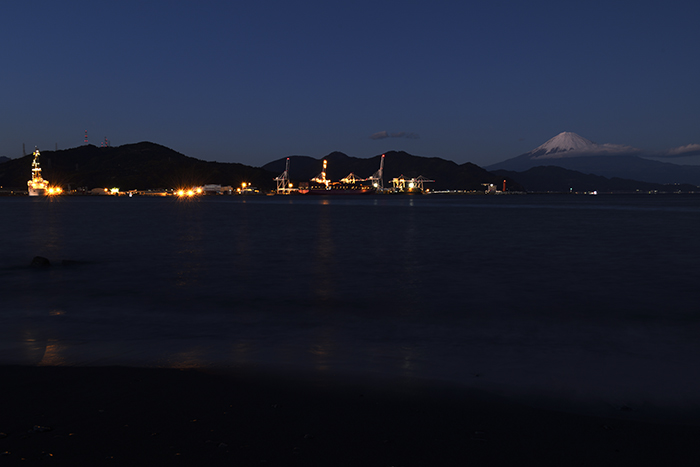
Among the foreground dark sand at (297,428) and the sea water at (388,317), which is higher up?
the foreground dark sand at (297,428)

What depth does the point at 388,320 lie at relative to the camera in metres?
11.1

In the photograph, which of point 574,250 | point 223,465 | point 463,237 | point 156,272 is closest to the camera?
point 223,465

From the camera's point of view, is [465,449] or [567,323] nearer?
[465,449]

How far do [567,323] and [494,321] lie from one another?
1.48 metres

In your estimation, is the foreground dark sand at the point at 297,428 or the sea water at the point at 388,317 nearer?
the foreground dark sand at the point at 297,428

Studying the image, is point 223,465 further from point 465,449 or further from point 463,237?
point 463,237

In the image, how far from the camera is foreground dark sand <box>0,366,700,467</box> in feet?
14.5

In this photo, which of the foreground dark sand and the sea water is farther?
the sea water

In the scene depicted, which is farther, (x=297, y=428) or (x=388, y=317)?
(x=388, y=317)

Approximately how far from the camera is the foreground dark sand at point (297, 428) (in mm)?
4434

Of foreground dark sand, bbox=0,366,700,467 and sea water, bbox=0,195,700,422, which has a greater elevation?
foreground dark sand, bbox=0,366,700,467

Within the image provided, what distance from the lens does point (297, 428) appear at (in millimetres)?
5004

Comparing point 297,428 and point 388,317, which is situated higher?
point 297,428

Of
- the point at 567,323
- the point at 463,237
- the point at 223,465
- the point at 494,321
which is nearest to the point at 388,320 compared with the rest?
the point at 494,321
